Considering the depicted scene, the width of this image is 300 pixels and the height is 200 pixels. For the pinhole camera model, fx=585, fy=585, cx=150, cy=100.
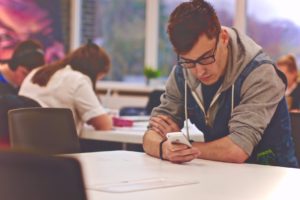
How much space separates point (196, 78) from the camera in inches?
97.9

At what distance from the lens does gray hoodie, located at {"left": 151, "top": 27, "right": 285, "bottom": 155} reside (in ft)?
7.45

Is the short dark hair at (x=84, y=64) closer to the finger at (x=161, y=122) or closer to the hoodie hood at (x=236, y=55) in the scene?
the finger at (x=161, y=122)

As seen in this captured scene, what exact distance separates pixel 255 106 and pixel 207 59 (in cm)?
26

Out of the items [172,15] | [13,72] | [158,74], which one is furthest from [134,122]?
[158,74]

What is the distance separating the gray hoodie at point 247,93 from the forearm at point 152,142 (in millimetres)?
234

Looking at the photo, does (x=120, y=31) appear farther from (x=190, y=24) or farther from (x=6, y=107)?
(x=190, y=24)

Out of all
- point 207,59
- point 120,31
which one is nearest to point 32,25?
point 120,31

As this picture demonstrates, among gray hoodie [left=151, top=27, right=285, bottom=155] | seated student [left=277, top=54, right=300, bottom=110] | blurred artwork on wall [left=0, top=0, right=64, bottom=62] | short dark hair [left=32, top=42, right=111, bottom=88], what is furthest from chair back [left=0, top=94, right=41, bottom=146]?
blurred artwork on wall [left=0, top=0, right=64, bottom=62]

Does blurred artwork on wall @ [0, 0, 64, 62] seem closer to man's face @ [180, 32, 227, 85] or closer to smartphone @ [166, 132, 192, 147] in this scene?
man's face @ [180, 32, 227, 85]

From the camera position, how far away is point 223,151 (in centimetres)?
227

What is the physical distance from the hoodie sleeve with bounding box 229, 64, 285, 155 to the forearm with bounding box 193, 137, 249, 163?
0.07 ft

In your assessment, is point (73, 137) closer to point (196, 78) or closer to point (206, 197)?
point (196, 78)

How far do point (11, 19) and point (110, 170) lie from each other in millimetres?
5865

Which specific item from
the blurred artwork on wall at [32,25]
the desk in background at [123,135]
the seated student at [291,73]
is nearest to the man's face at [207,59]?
the desk in background at [123,135]
